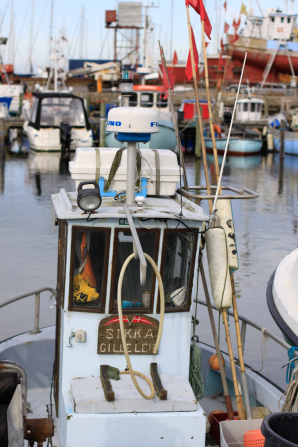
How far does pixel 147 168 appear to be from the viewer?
18.8 feet

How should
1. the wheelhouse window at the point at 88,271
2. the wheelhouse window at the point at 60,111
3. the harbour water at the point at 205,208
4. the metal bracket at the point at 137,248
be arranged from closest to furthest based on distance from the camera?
1. the metal bracket at the point at 137,248
2. the wheelhouse window at the point at 88,271
3. the harbour water at the point at 205,208
4. the wheelhouse window at the point at 60,111

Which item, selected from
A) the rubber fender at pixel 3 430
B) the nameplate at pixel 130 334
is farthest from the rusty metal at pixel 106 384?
the rubber fender at pixel 3 430

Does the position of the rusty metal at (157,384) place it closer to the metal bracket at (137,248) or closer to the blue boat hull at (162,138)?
the metal bracket at (137,248)

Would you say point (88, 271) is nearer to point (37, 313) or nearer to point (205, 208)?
point (37, 313)

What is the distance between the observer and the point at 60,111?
38.1 m

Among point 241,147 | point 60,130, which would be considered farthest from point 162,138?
point 241,147

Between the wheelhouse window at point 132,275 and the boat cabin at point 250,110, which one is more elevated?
the boat cabin at point 250,110

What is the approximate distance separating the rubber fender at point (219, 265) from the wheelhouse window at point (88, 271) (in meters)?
1.25

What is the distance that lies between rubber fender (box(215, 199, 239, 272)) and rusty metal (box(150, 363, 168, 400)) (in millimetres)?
1389

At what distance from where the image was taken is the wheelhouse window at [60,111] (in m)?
37.3

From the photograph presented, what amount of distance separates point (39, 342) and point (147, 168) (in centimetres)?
305

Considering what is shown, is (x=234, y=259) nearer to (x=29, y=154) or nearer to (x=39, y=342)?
(x=39, y=342)

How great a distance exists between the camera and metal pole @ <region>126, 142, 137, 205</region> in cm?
495

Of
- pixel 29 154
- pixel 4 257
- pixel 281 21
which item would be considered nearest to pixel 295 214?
pixel 4 257
